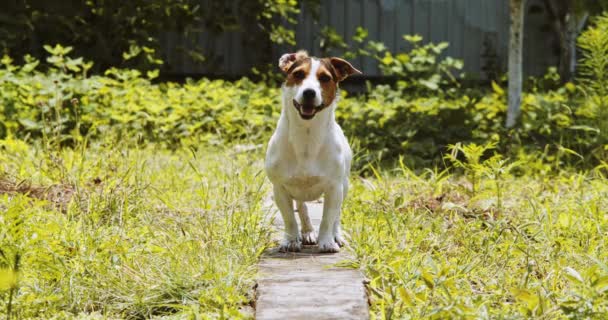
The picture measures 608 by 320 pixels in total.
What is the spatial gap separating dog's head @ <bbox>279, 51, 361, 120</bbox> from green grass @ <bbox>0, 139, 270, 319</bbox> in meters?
0.59

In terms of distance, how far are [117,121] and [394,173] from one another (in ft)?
8.29

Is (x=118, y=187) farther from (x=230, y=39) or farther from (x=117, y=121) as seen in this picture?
(x=230, y=39)

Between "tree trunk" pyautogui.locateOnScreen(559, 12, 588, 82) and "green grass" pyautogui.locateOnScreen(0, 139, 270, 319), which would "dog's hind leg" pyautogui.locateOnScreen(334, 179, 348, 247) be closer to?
"green grass" pyautogui.locateOnScreen(0, 139, 270, 319)

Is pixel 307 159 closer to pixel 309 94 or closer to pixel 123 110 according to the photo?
pixel 309 94

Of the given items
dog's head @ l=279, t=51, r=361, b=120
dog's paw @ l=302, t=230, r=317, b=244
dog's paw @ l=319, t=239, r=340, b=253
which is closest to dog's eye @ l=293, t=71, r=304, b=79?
dog's head @ l=279, t=51, r=361, b=120

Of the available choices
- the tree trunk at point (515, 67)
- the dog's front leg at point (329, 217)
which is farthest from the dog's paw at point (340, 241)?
the tree trunk at point (515, 67)

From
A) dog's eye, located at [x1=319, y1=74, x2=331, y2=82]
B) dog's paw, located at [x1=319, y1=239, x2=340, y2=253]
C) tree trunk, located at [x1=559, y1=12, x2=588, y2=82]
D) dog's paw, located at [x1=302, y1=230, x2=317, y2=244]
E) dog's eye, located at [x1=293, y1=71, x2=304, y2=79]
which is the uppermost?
tree trunk, located at [x1=559, y1=12, x2=588, y2=82]

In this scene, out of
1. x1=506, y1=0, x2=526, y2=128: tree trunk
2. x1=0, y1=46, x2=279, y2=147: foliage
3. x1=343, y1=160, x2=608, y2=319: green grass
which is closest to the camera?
x1=343, y1=160, x2=608, y2=319: green grass

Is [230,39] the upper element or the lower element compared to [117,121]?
upper

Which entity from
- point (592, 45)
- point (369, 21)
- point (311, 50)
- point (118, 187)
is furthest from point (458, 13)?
point (118, 187)

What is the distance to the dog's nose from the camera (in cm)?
376

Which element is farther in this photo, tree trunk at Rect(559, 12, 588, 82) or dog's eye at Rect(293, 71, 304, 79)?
tree trunk at Rect(559, 12, 588, 82)

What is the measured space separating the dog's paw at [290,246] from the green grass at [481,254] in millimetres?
259

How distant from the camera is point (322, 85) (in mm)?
3848
